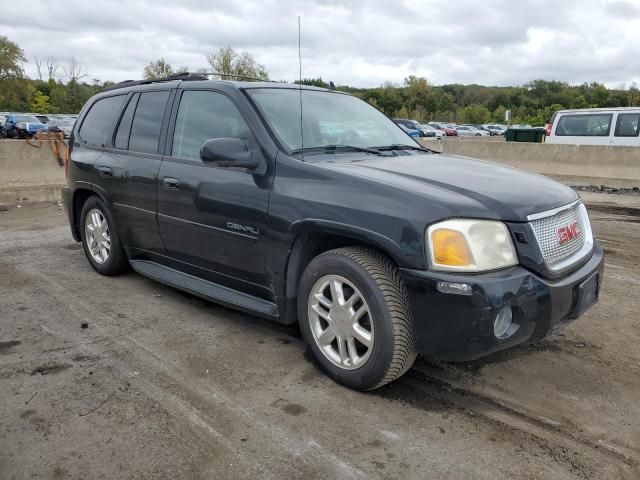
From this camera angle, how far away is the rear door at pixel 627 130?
13.7 m

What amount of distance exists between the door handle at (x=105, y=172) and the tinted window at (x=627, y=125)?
1343 cm

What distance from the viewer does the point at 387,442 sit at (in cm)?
258

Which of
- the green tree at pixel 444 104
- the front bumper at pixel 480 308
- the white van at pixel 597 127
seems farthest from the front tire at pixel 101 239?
the green tree at pixel 444 104

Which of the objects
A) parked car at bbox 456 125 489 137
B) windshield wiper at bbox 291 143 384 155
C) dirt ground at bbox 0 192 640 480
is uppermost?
windshield wiper at bbox 291 143 384 155

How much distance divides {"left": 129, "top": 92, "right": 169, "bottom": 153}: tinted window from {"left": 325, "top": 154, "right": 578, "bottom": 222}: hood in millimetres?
1746

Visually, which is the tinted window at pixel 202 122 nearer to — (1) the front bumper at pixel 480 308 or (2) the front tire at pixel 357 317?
(2) the front tire at pixel 357 317

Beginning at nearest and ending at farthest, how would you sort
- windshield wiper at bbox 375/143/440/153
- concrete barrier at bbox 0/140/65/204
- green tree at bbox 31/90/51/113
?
windshield wiper at bbox 375/143/440/153 < concrete barrier at bbox 0/140/65/204 < green tree at bbox 31/90/51/113

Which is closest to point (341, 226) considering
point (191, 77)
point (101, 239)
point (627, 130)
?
point (191, 77)

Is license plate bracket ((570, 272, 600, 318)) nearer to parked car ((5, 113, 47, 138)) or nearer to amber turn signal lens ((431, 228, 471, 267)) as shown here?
amber turn signal lens ((431, 228, 471, 267))

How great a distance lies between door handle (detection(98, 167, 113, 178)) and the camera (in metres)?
4.69

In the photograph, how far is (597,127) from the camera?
565 inches

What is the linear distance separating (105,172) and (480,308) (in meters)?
3.51

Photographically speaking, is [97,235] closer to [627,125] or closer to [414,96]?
[627,125]

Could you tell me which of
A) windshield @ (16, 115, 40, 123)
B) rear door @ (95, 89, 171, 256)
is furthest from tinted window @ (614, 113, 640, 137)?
windshield @ (16, 115, 40, 123)
